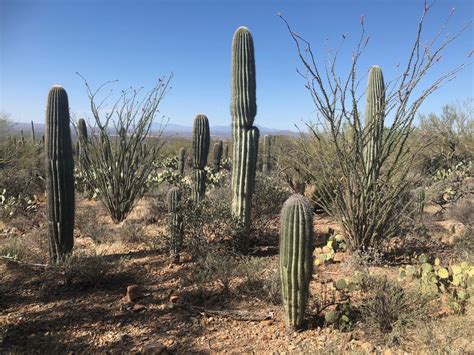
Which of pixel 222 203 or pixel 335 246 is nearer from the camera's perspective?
pixel 335 246

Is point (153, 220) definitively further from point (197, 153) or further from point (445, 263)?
point (445, 263)

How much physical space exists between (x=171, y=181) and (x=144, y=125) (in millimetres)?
3967

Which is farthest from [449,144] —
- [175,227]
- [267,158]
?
[175,227]

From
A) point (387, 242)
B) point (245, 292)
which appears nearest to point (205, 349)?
point (245, 292)

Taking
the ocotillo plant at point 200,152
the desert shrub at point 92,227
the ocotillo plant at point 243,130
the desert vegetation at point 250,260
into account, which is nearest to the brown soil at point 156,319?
the desert vegetation at point 250,260

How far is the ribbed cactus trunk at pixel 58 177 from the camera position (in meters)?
5.63

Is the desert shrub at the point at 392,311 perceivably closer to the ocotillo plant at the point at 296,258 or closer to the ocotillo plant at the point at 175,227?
the ocotillo plant at the point at 296,258

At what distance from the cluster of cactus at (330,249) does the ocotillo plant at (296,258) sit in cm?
178

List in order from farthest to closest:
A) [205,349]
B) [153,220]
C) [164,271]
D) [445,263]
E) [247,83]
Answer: [153,220] → [247,83] → [164,271] → [445,263] → [205,349]

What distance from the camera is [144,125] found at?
8.62 metres

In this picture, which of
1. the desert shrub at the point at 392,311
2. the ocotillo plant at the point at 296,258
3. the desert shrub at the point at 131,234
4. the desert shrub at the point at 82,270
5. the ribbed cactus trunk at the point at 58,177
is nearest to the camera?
the desert shrub at the point at 392,311

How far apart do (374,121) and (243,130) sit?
6.77ft

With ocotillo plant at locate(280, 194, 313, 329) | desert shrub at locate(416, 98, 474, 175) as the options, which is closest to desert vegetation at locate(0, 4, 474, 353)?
ocotillo plant at locate(280, 194, 313, 329)

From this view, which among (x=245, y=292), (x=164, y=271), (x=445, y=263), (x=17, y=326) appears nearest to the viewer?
(x=17, y=326)
